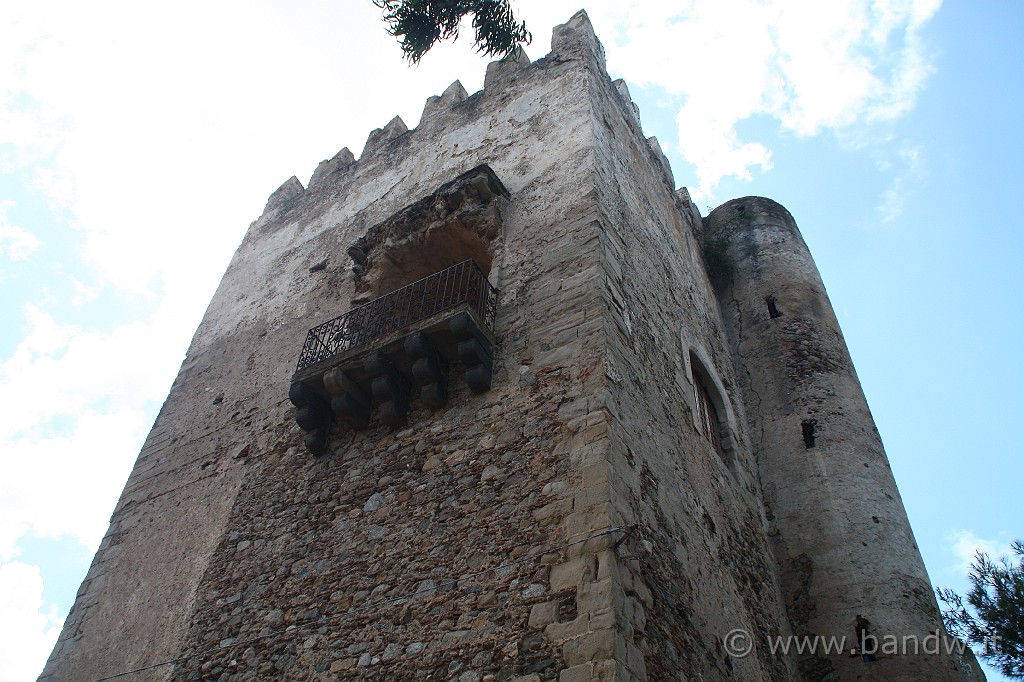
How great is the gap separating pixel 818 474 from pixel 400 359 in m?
5.37

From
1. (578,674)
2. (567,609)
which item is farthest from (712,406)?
(578,674)

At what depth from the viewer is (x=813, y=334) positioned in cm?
1070

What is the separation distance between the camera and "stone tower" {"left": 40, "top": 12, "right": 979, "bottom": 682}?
511 centimetres

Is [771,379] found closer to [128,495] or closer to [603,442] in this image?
[603,442]

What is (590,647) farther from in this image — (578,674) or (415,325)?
(415,325)

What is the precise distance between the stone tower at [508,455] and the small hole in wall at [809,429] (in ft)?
0.09

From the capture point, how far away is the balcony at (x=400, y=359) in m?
6.48

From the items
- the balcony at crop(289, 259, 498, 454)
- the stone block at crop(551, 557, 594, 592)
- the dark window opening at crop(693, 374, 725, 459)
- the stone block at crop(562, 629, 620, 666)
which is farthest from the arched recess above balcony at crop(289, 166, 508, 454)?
the dark window opening at crop(693, 374, 725, 459)

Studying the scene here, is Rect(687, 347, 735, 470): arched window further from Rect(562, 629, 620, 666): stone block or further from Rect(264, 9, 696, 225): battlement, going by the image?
Rect(562, 629, 620, 666): stone block

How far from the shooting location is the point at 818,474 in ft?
30.0

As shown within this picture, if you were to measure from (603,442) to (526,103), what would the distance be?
5.87 m

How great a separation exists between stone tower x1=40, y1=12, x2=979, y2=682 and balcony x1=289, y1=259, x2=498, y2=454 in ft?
0.10

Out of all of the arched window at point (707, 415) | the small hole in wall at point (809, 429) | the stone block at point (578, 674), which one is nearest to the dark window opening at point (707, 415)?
the arched window at point (707, 415)

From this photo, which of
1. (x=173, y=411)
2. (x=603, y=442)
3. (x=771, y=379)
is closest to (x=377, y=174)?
(x=173, y=411)
